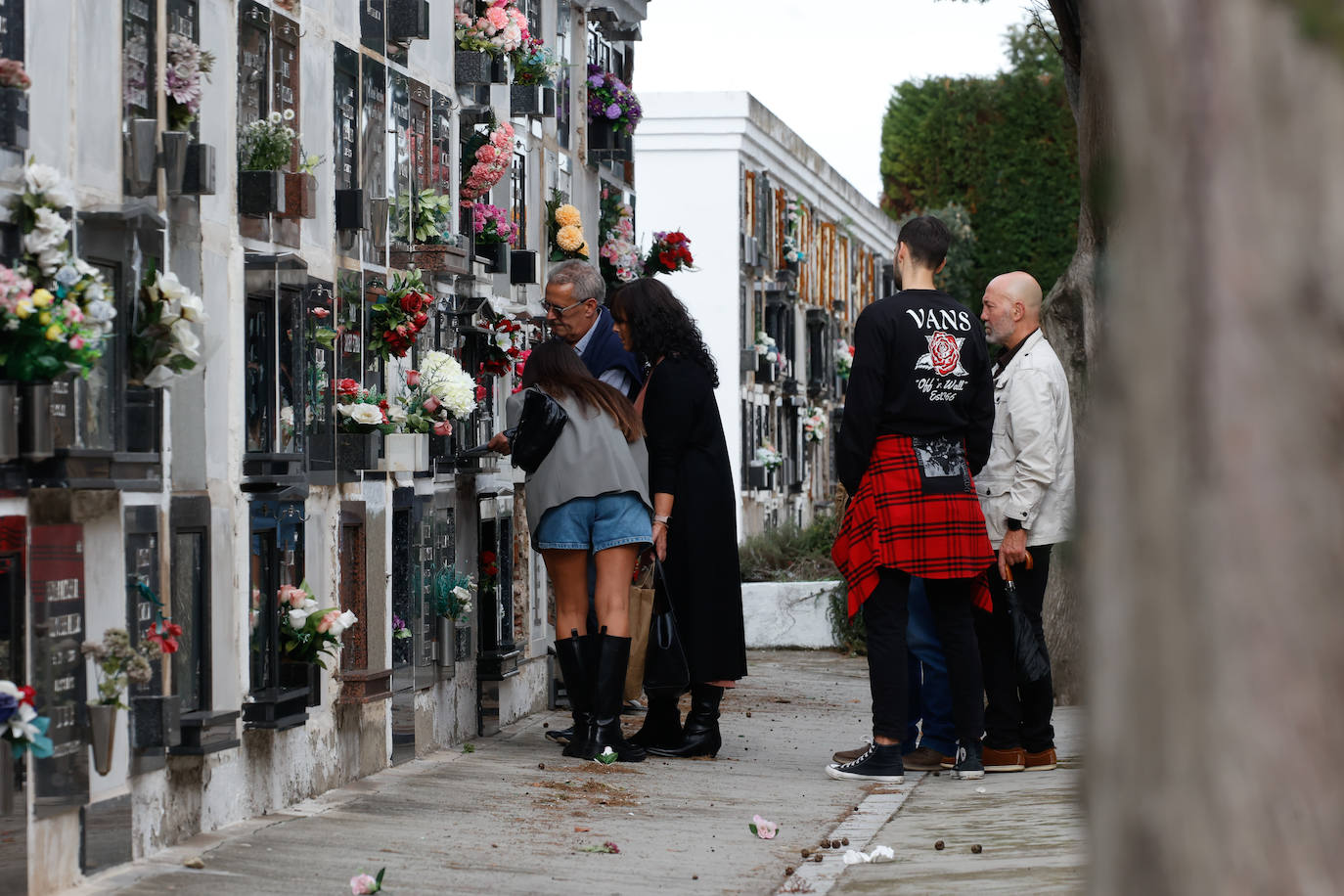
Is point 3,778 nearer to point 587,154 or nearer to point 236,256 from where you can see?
point 236,256

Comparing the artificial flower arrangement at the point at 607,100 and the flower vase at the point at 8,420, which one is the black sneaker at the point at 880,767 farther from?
the artificial flower arrangement at the point at 607,100

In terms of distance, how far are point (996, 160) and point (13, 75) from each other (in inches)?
1965

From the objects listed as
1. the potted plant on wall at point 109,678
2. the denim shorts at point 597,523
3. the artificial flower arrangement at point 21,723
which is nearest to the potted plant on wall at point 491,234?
the denim shorts at point 597,523

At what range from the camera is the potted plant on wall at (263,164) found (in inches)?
257

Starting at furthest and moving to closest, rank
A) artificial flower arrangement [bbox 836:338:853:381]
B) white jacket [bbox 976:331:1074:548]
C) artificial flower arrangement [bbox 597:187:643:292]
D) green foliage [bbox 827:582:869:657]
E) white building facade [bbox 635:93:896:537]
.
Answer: artificial flower arrangement [bbox 836:338:853:381] → white building facade [bbox 635:93:896:537] → green foliage [bbox 827:582:869:657] → artificial flower arrangement [bbox 597:187:643:292] → white jacket [bbox 976:331:1074:548]

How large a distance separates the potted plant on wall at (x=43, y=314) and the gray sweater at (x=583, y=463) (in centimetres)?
332

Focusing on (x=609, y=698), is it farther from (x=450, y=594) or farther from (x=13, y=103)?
(x=13, y=103)

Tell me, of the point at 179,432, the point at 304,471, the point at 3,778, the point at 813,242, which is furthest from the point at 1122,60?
the point at 813,242

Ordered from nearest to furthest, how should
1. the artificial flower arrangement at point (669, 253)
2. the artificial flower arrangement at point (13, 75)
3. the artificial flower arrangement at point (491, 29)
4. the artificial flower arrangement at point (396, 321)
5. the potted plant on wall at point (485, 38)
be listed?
the artificial flower arrangement at point (13, 75) → the artificial flower arrangement at point (396, 321) → the potted plant on wall at point (485, 38) → the artificial flower arrangement at point (491, 29) → the artificial flower arrangement at point (669, 253)

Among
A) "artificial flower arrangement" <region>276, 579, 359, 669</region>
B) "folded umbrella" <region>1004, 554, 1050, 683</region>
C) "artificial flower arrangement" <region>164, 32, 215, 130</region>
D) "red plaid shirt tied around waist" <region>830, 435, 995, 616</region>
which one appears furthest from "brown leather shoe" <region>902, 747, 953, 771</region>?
"artificial flower arrangement" <region>164, 32, 215, 130</region>

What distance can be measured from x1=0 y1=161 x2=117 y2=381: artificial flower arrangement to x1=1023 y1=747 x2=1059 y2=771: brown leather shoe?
458cm

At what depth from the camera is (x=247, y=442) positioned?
261 inches

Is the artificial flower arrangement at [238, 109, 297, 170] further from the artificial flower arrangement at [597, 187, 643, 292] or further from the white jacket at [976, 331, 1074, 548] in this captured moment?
the artificial flower arrangement at [597, 187, 643, 292]

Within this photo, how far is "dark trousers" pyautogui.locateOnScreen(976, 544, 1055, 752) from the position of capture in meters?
8.11
